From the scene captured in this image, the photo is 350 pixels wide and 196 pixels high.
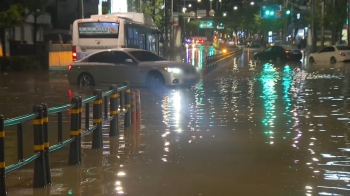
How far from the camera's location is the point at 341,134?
1162 centimetres

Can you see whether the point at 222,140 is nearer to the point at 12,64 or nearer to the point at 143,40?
the point at 143,40

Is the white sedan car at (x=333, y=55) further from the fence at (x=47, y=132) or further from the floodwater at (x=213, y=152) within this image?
the fence at (x=47, y=132)

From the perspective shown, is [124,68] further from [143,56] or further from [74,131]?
[74,131]

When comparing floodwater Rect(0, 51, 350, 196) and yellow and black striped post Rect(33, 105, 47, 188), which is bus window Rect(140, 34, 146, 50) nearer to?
floodwater Rect(0, 51, 350, 196)

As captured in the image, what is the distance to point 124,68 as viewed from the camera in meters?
21.5

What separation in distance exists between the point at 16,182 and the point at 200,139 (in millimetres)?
4112

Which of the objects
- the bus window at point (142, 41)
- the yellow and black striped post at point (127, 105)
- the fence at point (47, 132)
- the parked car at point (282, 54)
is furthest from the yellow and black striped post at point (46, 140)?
the parked car at point (282, 54)

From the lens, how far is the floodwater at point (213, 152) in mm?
7633

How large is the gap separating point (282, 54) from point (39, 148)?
41.8 meters

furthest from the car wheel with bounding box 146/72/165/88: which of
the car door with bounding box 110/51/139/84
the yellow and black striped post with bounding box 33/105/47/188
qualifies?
the yellow and black striped post with bounding box 33/105/47/188

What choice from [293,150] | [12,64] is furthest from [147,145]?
[12,64]

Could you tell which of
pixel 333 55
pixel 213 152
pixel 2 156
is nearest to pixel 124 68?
pixel 213 152

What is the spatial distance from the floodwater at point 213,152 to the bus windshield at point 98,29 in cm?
1022

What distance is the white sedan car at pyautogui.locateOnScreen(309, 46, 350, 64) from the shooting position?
41.9 m
